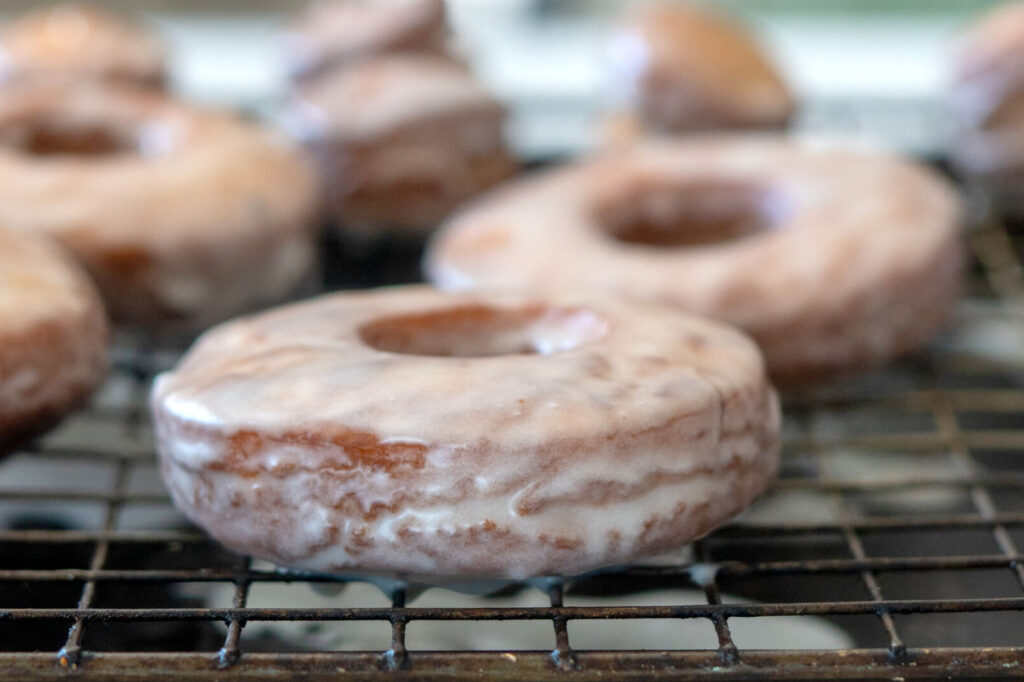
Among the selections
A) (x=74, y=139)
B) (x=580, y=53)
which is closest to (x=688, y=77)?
(x=74, y=139)

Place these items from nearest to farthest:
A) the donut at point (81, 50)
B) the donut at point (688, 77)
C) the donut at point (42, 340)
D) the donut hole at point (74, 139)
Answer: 1. the donut at point (42, 340)
2. the donut hole at point (74, 139)
3. the donut at point (688, 77)
4. the donut at point (81, 50)

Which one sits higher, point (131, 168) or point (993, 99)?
point (993, 99)

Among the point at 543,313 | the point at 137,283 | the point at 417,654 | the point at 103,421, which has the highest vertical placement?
the point at 543,313

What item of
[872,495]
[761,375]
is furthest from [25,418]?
[872,495]

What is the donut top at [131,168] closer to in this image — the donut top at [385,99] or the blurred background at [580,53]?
the donut top at [385,99]

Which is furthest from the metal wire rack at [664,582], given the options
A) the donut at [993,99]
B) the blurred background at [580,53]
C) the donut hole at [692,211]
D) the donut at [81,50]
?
the blurred background at [580,53]

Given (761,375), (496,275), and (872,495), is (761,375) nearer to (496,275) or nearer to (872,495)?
(872,495)

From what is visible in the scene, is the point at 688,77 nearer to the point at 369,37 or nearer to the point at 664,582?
the point at 369,37
